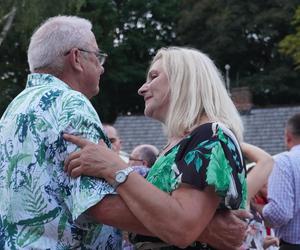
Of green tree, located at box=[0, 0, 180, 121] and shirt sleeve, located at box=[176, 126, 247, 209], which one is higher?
shirt sleeve, located at box=[176, 126, 247, 209]

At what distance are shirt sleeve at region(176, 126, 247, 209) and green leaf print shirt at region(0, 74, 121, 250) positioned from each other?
1.05ft

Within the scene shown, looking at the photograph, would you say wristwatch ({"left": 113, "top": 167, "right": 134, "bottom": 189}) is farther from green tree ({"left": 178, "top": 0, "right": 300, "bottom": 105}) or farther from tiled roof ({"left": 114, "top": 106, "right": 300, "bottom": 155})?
green tree ({"left": 178, "top": 0, "right": 300, "bottom": 105})

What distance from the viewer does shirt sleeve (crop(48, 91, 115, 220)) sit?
2.78 metres

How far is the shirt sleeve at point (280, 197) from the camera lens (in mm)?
5926

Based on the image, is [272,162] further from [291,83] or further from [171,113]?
[291,83]

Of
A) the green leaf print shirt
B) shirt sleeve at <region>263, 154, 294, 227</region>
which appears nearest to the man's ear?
the green leaf print shirt

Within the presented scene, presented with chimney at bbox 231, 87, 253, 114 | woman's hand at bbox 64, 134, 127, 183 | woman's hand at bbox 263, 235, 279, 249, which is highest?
→ woman's hand at bbox 64, 134, 127, 183

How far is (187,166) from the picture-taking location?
2.83 m

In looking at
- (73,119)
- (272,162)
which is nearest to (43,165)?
(73,119)

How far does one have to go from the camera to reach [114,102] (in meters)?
44.1

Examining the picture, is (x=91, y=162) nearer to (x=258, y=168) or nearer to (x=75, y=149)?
(x=75, y=149)

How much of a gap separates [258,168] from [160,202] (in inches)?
118

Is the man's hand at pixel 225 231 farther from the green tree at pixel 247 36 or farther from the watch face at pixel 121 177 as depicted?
the green tree at pixel 247 36

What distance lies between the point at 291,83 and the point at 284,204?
3720 cm
